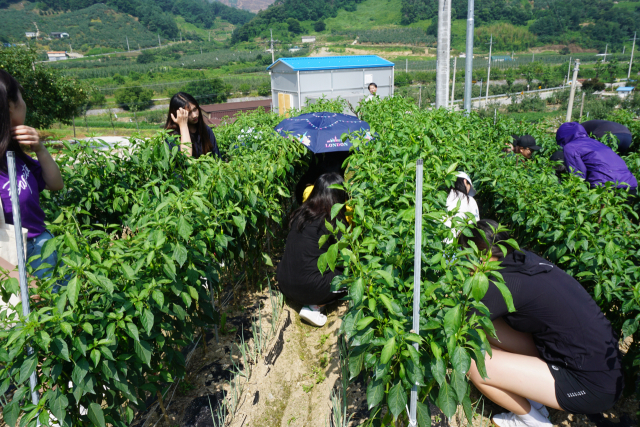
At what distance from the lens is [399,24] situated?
100500 mm

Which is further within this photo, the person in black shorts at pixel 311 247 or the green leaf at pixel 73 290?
the person in black shorts at pixel 311 247

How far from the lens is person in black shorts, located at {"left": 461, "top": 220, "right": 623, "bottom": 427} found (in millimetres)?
1956

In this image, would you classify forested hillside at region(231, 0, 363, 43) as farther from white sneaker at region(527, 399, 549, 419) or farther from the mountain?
white sneaker at region(527, 399, 549, 419)

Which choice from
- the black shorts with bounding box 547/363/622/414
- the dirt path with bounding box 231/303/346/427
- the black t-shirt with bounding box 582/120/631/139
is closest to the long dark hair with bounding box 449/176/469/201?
the dirt path with bounding box 231/303/346/427

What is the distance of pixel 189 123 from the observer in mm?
3477

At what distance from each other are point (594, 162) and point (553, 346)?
7.97ft

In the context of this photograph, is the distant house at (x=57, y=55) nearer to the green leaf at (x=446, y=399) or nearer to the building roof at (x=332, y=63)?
the building roof at (x=332, y=63)

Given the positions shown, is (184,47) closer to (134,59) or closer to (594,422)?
(134,59)

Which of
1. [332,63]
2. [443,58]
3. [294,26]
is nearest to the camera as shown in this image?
[443,58]

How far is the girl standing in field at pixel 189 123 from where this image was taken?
11.1ft

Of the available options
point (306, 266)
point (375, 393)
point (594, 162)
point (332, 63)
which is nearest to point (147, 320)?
point (375, 393)

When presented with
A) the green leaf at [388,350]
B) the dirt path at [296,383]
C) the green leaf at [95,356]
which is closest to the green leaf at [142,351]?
the green leaf at [95,356]

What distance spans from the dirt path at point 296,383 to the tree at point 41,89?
19.7 meters

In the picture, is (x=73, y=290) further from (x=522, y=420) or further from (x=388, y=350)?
(x=522, y=420)
